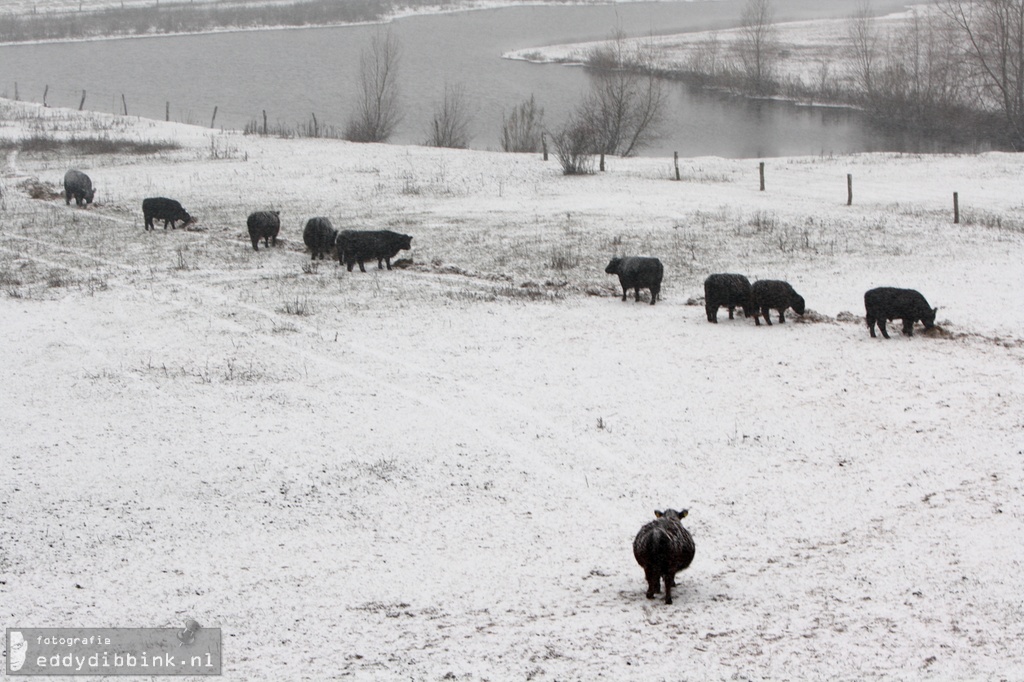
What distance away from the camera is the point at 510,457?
493 inches

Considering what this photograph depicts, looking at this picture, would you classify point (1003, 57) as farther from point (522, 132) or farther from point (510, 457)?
point (510, 457)

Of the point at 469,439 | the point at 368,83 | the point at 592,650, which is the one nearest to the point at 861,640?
the point at 592,650

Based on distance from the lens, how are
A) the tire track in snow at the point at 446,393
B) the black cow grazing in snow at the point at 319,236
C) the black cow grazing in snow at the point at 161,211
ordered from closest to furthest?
the tire track in snow at the point at 446,393, the black cow grazing in snow at the point at 319,236, the black cow grazing in snow at the point at 161,211

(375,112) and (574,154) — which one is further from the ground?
(375,112)

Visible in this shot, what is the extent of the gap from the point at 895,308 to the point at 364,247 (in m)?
10.9

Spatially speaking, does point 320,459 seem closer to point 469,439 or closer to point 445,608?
point 469,439

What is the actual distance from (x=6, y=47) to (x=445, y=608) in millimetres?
91965

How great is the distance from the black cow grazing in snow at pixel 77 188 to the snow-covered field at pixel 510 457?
14.4ft

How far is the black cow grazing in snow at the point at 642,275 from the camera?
19.4 m

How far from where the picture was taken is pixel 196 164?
38.4m

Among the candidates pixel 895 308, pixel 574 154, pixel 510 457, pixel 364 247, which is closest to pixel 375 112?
pixel 574 154

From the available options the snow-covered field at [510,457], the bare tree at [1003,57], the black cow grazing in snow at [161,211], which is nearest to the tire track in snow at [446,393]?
the snow-covered field at [510,457]

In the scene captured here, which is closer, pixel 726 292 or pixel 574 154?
pixel 726 292

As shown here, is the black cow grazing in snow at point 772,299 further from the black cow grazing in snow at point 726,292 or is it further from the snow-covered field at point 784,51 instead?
the snow-covered field at point 784,51
